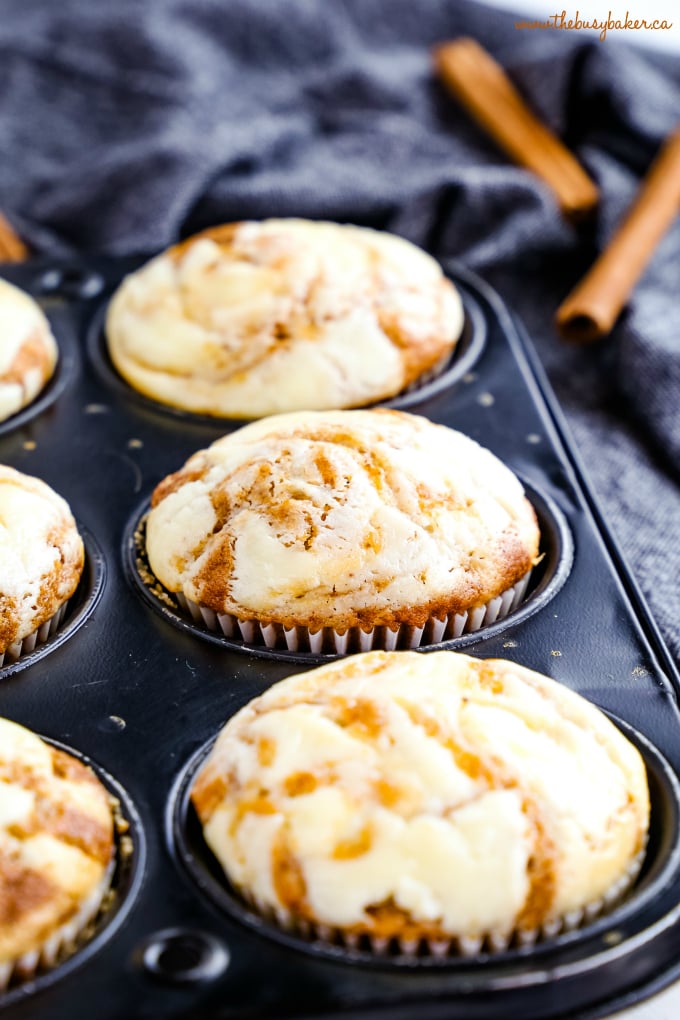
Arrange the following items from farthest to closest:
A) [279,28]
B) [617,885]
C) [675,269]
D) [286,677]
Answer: [279,28] < [675,269] < [286,677] < [617,885]

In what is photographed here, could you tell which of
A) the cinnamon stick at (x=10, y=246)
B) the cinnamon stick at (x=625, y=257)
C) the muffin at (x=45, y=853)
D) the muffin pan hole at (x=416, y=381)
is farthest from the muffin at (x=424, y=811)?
the cinnamon stick at (x=10, y=246)

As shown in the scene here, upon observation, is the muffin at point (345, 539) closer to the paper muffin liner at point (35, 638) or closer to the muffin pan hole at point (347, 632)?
the muffin pan hole at point (347, 632)

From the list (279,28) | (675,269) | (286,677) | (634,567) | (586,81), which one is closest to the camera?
(286,677)

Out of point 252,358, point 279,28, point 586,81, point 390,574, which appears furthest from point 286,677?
point 279,28

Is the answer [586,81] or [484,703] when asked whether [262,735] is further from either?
[586,81]

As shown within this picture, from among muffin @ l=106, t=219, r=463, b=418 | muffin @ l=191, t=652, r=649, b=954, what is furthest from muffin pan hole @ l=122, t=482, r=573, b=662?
muffin @ l=106, t=219, r=463, b=418

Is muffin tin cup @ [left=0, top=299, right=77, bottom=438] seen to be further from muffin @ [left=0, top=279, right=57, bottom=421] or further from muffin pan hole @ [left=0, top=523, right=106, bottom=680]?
muffin pan hole @ [left=0, top=523, right=106, bottom=680]
